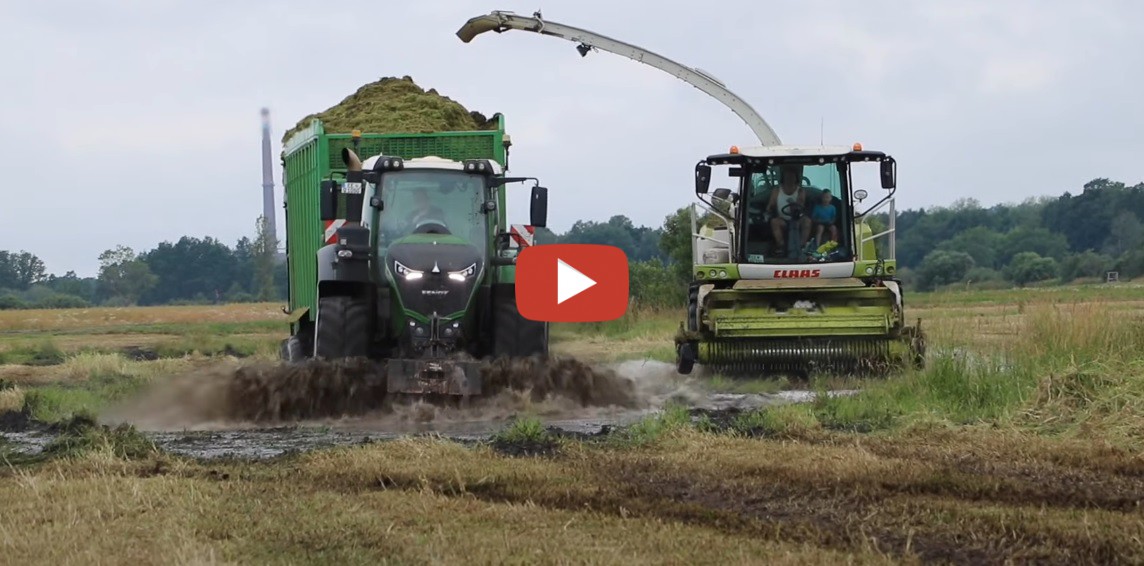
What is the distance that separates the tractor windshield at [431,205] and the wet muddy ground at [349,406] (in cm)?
156

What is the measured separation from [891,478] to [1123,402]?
3211 millimetres

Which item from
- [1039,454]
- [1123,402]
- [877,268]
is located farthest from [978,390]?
[877,268]

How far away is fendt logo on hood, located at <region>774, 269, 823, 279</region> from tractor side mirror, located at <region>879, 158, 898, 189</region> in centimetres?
131

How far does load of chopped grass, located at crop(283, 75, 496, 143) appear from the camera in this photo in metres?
17.0

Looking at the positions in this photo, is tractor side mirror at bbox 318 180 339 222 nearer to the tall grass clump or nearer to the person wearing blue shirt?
the tall grass clump

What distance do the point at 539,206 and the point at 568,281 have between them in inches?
43.8

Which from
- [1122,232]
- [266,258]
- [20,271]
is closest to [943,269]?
[1122,232]

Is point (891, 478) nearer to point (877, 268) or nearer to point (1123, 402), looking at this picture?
point (1123, 402)

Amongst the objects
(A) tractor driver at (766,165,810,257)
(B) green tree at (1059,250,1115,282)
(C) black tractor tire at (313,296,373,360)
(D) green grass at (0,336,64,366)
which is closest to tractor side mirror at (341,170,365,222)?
(C) black tractor tire at (313,296,373,360)

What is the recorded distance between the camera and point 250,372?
13.8m

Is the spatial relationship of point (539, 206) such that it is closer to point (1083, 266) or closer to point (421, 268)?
point (421, 268)

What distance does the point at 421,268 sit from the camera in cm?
1363

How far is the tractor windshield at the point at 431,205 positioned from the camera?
1438cm

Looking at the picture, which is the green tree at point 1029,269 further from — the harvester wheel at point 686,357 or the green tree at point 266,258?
the harvester wheel at point 686,357
